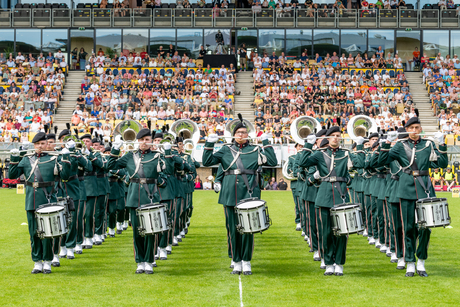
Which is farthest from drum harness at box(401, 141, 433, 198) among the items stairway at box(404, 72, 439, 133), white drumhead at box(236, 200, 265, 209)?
stairway at box(404, 72, 439, 133)

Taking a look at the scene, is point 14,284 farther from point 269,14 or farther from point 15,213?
point 269,14

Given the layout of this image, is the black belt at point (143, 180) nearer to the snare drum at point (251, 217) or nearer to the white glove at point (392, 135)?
the snare drum at point (251, 217)

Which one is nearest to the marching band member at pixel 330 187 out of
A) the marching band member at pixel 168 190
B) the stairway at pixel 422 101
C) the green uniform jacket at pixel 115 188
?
the marching band member at pixel 168 190

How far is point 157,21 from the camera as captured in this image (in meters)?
38.8

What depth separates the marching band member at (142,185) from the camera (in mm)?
9562

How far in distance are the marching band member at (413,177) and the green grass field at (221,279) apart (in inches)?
15.5

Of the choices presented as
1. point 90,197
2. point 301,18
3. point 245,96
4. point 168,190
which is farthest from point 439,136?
point 301,18

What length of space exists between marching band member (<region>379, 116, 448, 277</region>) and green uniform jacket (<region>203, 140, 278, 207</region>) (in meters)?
1.77

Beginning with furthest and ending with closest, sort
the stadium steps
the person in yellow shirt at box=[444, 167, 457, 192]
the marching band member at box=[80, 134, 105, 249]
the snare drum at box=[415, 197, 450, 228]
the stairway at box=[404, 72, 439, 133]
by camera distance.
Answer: the stadium steps
the stairway at box=[404, 72, 439, 133]
the person in yellow shirt at box=[444, 167, 457, 192]
the marching band member at box=[80, 134, 105, 249]
the snare drum at box=[415, 197, 450, 228]

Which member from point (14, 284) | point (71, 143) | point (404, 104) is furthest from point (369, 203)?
point (404, 104)

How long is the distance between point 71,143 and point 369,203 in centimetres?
628

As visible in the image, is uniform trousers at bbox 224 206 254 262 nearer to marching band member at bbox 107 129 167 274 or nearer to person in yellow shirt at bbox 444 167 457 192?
marching band member at bbox 107 129 167 274

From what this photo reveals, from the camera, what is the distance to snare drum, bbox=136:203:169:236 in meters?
9.28

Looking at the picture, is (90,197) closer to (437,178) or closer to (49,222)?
(49,222)
